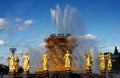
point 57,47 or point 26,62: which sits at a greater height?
point 57,47

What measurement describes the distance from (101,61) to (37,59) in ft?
23.7

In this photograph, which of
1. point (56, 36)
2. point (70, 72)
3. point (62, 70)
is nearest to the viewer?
point (70, 72)

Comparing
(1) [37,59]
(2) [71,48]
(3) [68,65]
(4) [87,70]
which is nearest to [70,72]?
(3) [68,65]

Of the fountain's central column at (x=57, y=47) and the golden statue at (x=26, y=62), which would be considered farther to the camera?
the fountain's central column at (x=57, y=47)

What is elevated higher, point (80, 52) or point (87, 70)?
point (80, 52)

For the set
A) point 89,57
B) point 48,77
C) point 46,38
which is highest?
point 46,38

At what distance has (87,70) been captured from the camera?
27922mm

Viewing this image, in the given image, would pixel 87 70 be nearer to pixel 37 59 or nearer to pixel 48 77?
pixel 48 77

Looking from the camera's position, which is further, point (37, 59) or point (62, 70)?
point (37, 59)

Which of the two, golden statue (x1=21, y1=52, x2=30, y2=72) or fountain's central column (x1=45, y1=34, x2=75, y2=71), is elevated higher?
fountain's central column (x1=45, y1=34, x2=75, y2=71)

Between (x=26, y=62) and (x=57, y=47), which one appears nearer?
(x=26, y=62)

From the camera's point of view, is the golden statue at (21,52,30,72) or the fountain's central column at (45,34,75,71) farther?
the fountain's central column at (45,34,75,71)

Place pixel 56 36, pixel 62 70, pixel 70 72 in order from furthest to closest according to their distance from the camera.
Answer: pixel 56 36
pixel 62 70
pixel 70 72

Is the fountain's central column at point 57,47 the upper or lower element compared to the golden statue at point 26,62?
upper
